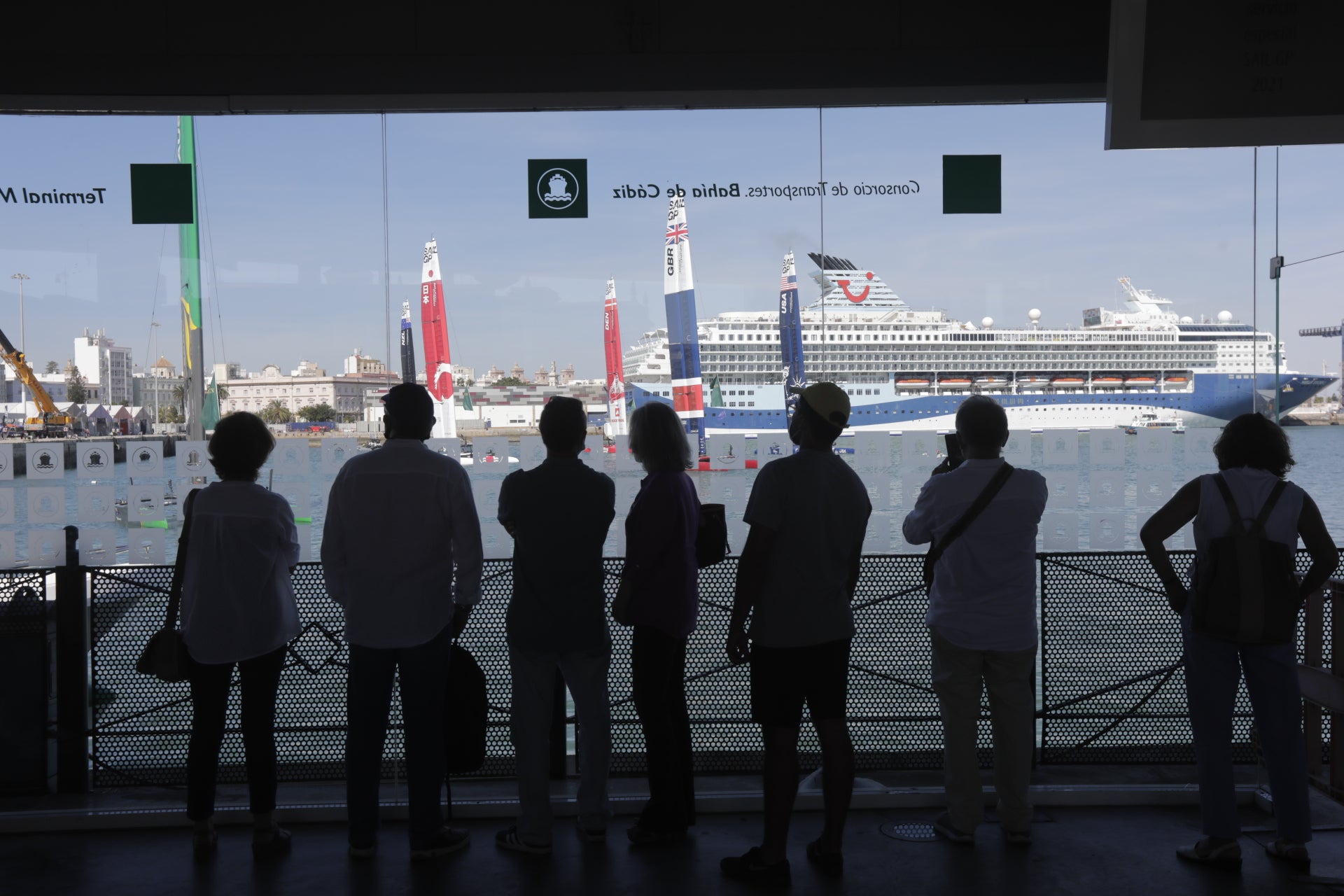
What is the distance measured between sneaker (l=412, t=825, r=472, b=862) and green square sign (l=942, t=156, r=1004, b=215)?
3.48 meters

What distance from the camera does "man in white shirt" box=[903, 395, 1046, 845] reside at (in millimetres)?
2988

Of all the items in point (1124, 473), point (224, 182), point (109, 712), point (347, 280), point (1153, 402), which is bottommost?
point (109, 712)

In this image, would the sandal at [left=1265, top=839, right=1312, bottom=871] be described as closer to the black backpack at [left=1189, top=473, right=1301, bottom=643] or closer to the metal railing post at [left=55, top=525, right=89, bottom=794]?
the black backpack at [left=1189, top=473, right=1301, bottom=643]

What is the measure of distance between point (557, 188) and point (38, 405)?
8.41ft

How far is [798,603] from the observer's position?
280cm

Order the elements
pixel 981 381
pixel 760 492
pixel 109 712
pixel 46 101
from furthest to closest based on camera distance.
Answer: pixel 981 381, pixel 46 101, pixel 109 712, pixel 760 492

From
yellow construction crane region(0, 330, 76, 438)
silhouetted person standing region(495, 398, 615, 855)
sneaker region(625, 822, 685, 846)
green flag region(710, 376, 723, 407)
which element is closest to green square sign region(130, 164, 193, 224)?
yellow construction crane region(0, 330, 76, 438)

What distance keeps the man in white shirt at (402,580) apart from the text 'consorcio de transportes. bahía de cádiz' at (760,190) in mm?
2101

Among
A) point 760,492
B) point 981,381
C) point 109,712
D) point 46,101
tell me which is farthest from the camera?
point 981,381

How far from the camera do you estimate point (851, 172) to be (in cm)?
483

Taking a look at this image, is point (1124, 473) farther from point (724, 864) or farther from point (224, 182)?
point (224, 182)

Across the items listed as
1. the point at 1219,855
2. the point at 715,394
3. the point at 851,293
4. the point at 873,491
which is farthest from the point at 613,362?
the point at 1219,855

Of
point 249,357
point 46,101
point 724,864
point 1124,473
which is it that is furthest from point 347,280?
point 1124,473

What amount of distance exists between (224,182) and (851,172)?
2.93 meters
